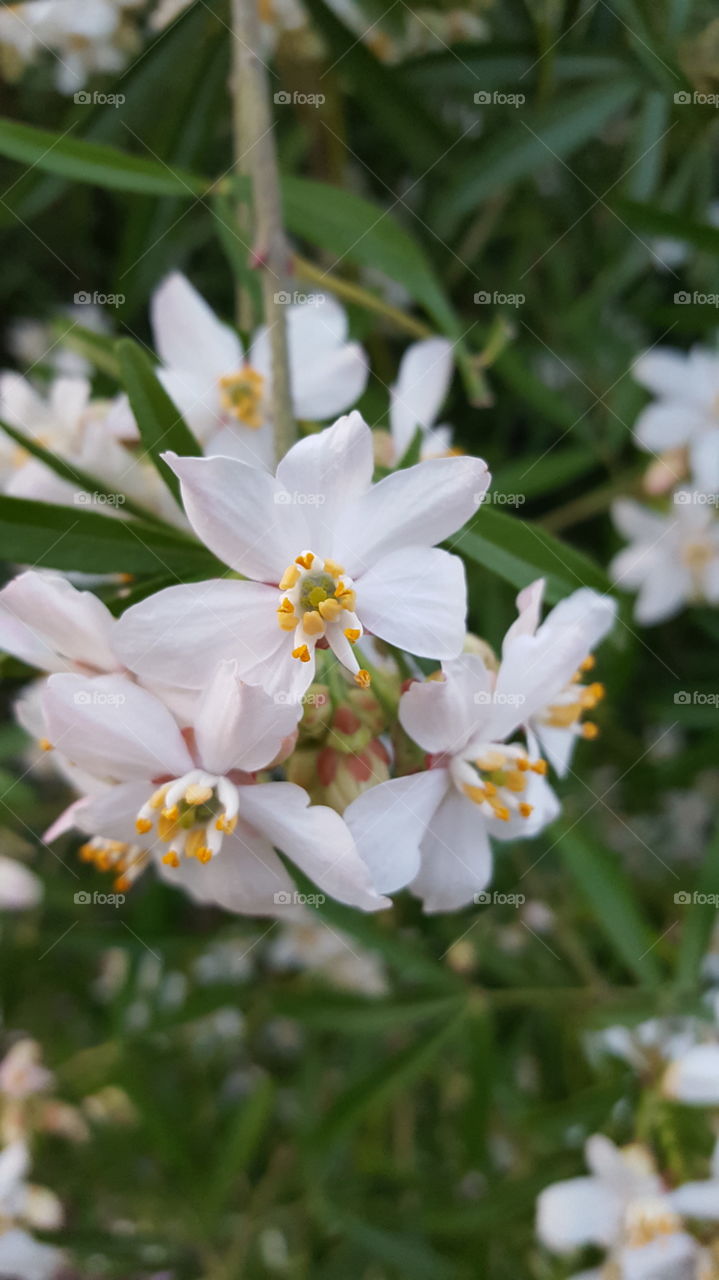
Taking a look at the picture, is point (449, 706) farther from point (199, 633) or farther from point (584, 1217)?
point (584, 1217)

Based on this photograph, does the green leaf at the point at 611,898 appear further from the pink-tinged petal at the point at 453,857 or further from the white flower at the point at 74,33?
the white flower at the point at 74,33

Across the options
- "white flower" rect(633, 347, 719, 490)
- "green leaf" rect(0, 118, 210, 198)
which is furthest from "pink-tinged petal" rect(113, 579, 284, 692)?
"white flower" rect(633, 347, 719, 490)

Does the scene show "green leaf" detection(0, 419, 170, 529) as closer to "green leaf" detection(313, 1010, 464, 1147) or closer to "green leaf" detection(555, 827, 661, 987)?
"green leaf" detection(555, 827, 661, 987)

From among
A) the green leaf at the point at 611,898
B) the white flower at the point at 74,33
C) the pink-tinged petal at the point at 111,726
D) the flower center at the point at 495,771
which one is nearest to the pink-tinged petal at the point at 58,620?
the pink-tinged petal at the point at 111,726

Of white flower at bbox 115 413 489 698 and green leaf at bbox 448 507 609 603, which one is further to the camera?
green leaf at bbox 448 507 609 603

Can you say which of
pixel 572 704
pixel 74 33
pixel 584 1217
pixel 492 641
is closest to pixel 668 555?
pixel 492 641

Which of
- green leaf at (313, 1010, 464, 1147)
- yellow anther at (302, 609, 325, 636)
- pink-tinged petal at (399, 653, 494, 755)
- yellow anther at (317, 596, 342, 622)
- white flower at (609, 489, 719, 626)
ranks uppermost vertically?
yellow anther at (317, 596, 342, 622)
